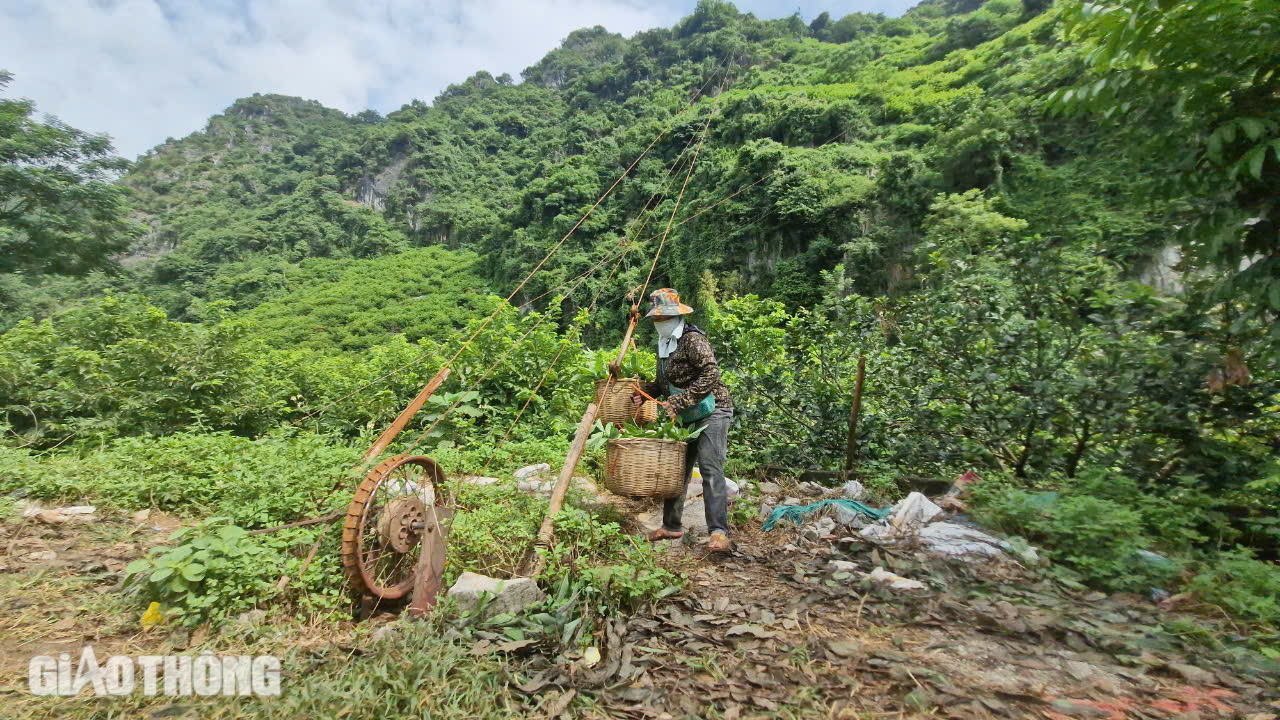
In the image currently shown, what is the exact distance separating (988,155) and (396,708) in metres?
33.1

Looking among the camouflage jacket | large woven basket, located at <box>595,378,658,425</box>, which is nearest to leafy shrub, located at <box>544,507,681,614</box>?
large woven basket, located at <box>595,378,658,425</box>

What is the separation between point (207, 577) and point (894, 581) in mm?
3511

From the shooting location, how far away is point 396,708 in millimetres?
2037

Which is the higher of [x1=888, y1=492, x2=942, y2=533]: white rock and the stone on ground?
[x1=888, y1=492, x2=942, y2=533]: white rock

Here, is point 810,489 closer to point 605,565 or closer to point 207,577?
point 605,565

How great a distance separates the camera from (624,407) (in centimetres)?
441

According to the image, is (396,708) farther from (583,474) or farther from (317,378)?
(317,378)

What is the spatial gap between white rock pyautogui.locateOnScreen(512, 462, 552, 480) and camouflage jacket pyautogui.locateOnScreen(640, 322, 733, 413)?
5.29 ft

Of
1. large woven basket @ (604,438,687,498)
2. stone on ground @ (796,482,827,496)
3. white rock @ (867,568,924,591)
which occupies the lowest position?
stone on ground @ (796,482,827,496)

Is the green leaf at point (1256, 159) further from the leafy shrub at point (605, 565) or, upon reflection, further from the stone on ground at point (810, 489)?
the stone on ground at point (810, 489)

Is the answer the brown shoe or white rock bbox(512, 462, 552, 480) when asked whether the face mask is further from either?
white rock bbox(512, 462, 552, 480)

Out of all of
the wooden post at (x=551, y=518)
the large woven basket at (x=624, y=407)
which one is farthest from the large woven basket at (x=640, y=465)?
the large woven basket at (x=624, y=407)

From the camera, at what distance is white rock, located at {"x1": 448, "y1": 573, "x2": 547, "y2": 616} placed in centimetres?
264

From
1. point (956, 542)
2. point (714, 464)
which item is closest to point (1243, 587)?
point (956, 542)
